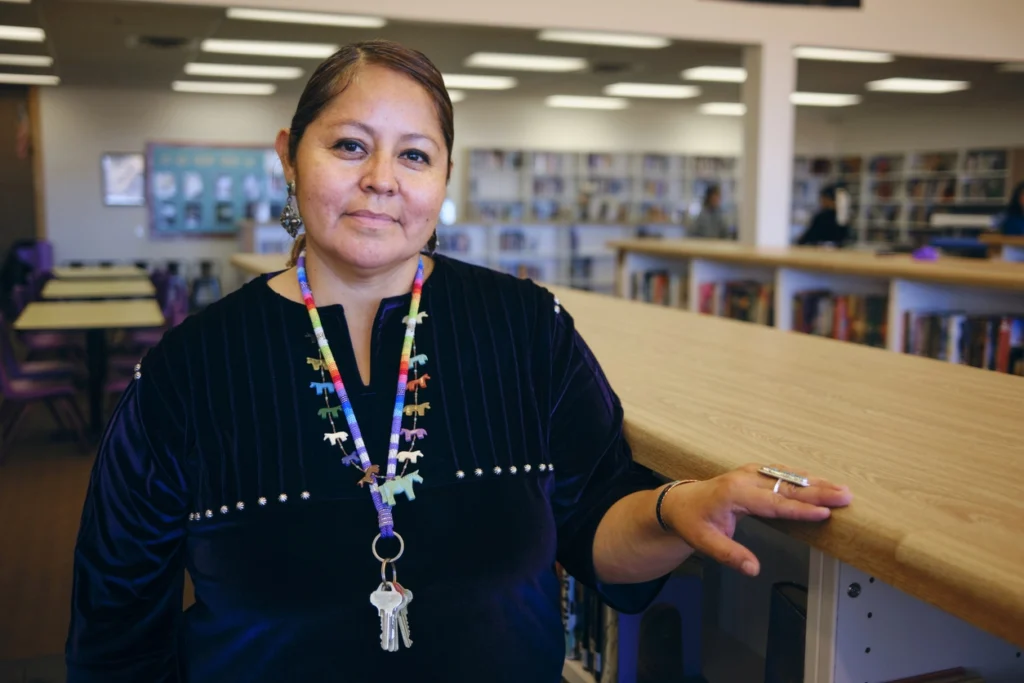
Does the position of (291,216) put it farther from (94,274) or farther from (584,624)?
(94,274)

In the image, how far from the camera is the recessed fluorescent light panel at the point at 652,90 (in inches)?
477

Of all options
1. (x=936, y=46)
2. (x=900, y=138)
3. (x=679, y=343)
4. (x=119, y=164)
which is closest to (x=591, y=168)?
(x=900, y=138)

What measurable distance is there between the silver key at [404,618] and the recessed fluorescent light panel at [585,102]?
42.2 ft

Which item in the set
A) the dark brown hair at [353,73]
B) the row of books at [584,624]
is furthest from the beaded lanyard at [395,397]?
the row of books at [584,624]

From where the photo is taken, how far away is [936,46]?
747cm

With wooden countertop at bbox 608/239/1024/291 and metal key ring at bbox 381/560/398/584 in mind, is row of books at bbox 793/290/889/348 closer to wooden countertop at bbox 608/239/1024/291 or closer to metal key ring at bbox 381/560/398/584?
wooden countertop at bbox 608/239/1024/291

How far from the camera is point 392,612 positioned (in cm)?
118

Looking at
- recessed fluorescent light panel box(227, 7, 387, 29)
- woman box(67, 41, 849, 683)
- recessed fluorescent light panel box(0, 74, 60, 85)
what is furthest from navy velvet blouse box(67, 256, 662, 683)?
recessed fluorescent light panel box(0, 74, 60, 85)

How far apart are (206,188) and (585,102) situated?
548cm

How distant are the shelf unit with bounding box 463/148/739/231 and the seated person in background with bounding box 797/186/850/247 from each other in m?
5.10

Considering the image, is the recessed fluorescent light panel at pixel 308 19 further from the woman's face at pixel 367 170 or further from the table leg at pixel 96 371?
the woman's face at pixel 367 170

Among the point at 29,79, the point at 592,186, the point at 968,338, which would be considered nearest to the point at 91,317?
the point at 968,338

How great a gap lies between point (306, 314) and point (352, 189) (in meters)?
0.19

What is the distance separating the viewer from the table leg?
575 cm
